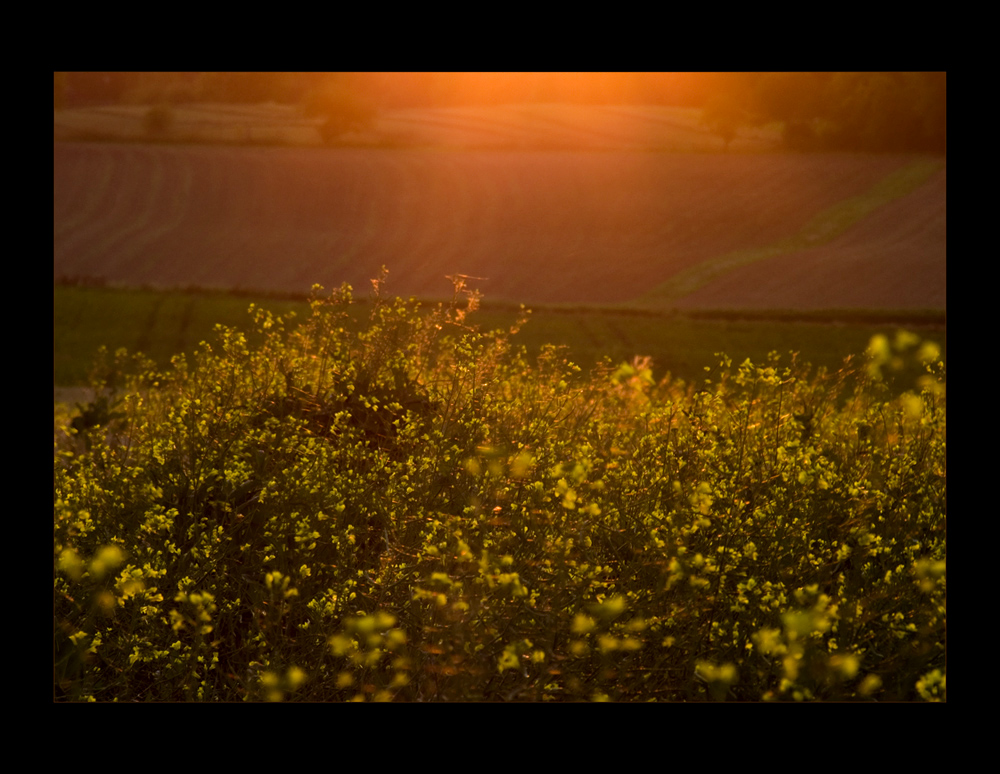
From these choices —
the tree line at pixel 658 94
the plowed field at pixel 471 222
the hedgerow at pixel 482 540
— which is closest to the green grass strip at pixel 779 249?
the plowed field at pixel 471 222

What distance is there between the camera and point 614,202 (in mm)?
15672

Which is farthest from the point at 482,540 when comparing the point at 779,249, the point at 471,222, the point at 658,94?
the point at 471,222

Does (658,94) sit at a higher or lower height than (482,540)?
higher

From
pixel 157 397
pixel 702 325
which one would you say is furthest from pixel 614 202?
pixel 157 397

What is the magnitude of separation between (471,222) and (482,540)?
479 inches

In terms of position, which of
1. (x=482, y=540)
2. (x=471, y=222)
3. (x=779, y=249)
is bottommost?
(x=482, y=540)

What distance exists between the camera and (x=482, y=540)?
11.6 ft

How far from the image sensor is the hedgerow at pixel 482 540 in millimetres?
3246

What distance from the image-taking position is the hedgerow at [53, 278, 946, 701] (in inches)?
128

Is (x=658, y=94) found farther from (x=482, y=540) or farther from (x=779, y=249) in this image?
(x=779, y=249)

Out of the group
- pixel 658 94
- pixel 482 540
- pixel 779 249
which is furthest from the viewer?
pixel 779 249

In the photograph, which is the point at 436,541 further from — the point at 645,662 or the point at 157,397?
the point at 157,397

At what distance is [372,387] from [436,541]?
1244mm

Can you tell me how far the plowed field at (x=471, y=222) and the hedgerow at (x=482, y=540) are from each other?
25.5 feet
